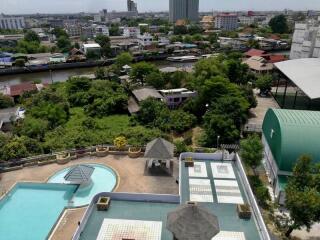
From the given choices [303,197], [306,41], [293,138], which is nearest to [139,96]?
[293,138]

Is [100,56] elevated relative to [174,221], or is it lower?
lower

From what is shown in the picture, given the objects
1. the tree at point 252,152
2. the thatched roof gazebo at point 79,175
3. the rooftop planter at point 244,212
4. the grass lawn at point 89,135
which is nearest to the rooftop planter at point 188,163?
the tree at point 252,152

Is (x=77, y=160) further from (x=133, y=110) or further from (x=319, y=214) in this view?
(x=319, y=214)

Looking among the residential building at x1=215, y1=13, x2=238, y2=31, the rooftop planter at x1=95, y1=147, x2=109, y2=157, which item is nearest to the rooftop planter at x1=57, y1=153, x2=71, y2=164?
the rooftop planter at x1=95, y1=147, x2=109, y2=157

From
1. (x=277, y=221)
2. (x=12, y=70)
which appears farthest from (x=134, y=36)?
(x=277, y=221)

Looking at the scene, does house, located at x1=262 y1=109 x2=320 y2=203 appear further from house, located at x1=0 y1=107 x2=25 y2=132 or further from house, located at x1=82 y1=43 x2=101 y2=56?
house, located at x1=82 y1=43 x2=101 y2=56

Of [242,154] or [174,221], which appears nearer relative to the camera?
[174,221]
